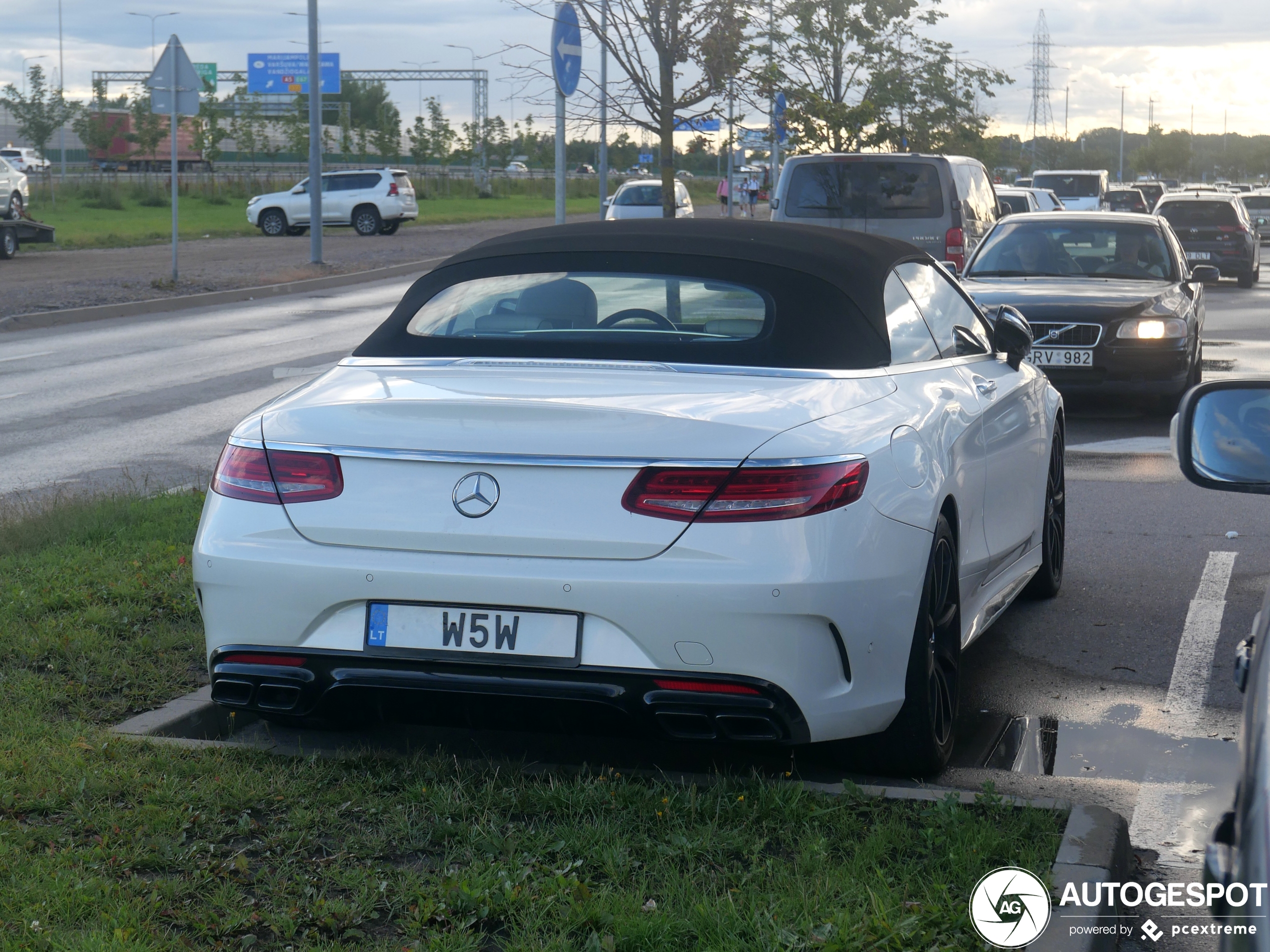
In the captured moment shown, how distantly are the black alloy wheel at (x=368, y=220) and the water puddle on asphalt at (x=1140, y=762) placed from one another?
40720 millimetres

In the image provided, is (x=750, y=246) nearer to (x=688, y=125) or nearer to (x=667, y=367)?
(x=667, y=367)

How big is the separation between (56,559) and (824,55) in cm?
2680

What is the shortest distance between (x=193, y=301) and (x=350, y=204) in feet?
69.8

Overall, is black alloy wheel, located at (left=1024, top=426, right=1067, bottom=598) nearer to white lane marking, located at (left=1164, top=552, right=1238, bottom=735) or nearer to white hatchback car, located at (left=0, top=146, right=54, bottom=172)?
white lane marking, located at (left=1164, top=552, right=1238, bottom=735)

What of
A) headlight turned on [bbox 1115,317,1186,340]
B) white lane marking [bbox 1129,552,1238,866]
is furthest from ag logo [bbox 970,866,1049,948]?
headlight turned on [bbox 1115,317,1186,340]

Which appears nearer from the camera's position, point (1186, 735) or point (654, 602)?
point (654, 602)

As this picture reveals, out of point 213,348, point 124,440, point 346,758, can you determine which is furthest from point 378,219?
point 346,758

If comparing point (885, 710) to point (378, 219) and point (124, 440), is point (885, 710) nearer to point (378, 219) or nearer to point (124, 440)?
point (124, 440)

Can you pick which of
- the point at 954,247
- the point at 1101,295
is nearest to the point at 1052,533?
the point at 1101,295

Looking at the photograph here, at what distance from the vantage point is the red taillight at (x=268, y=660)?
12.3 feet

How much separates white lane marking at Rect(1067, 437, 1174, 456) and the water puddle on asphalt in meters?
5.88

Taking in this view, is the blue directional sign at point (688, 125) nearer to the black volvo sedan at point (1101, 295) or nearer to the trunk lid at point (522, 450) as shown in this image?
the black volvo sedan at point (1101, 295)

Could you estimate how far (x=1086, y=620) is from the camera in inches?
238

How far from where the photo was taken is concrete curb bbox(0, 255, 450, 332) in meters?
20.1
